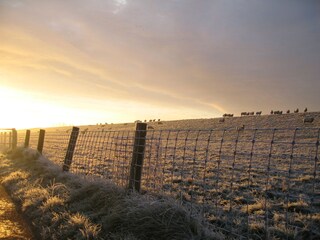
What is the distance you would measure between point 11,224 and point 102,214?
215 cm

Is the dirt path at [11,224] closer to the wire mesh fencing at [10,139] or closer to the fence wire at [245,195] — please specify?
the fence wire at [245,195]

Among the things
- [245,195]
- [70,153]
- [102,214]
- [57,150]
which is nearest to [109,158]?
[70,153]

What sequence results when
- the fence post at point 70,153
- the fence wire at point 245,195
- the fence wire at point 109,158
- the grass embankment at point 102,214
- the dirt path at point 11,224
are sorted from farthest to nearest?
the fence post at point 70,153, the fence wire at point 109,158, the dirt path at point 11,224, the fence wire at point 245,195, the grass embankment at point 102,214

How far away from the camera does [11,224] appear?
278 inches

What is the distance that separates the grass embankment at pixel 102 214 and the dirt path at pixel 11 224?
182 mm

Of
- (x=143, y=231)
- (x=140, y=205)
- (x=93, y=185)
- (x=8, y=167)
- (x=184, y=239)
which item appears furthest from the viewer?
(x=8, y=167)

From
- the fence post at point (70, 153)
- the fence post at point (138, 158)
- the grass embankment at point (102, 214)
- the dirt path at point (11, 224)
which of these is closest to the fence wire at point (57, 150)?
the fence post at point (70, 153)

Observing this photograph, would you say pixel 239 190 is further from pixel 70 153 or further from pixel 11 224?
pixel 11 224

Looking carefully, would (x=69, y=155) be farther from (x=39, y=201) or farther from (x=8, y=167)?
(x=8, y=167)

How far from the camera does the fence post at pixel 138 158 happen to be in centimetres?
740

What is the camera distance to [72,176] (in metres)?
10.1

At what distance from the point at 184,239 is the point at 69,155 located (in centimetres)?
821

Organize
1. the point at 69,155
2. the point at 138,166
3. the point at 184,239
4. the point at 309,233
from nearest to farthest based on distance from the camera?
the point at 184,239, the point at 309,233, the point at 138,166, the point at 69,155

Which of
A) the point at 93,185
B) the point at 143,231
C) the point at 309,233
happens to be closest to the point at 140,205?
the point at 143,231
